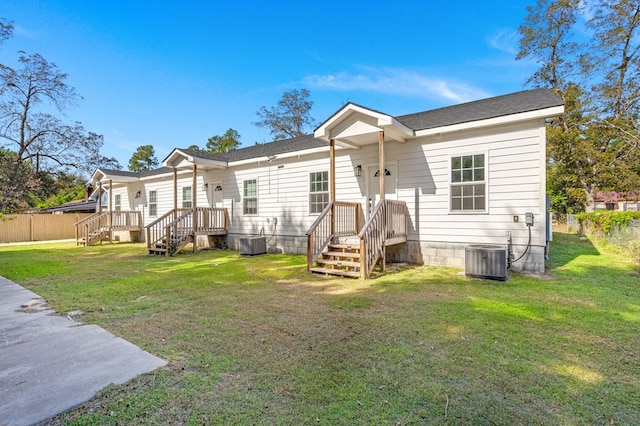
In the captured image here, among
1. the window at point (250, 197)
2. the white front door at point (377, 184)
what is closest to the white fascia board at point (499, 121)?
the white front door at point (377, 184)

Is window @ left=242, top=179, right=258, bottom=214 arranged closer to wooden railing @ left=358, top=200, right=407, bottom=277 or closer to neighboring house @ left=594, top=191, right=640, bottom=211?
wooden railing @ left=358, top=200, right=407, bottom=277

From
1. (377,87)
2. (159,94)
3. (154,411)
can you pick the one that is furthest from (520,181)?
(159,94)

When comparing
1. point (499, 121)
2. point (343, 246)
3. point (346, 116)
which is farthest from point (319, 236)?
point (499, 121)

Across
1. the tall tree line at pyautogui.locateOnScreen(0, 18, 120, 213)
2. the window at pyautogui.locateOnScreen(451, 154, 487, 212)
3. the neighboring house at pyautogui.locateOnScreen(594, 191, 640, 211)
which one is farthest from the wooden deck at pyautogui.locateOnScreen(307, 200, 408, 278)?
the neighboring house at pyautogui.locateOnScreen(594, 191, 640, 211)

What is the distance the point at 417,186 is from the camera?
26.2 feet

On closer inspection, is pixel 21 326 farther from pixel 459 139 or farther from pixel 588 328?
pixel 459 139

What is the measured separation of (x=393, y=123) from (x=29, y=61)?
2053cm

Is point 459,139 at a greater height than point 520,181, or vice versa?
point 459,139

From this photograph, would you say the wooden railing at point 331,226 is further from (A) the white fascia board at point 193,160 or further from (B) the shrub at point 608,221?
(B) the shrub at point 608,221

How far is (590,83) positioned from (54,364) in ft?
84.8

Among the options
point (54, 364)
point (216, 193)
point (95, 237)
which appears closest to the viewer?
point (54, 364)

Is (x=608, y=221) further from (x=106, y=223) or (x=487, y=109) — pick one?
(x=106, y=223)

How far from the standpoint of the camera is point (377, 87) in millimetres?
18516

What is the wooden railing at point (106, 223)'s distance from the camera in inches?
592
